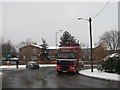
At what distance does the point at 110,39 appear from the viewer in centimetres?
8731

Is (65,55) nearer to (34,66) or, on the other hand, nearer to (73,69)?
(73,69)

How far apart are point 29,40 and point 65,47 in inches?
3651

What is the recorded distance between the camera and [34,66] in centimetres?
4050

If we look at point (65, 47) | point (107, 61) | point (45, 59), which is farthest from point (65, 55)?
point (45, 59)

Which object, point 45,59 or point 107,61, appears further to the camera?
point 45,59

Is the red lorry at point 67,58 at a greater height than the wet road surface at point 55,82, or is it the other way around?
the red lorry at point 67,58

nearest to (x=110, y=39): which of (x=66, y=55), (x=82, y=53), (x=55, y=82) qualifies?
(x=82, y=53)

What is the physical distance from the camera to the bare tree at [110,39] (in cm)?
8629

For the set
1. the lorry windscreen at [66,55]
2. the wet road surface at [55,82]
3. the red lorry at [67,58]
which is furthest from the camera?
the lorry windscreen at [66,55]

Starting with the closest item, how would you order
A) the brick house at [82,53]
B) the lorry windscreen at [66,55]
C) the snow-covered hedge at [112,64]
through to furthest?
1. the snow-covered hedge at [112,64]
2. the lorry windscreen at [66,55]
3. the brick house at [82,53]

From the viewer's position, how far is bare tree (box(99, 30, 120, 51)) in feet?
283

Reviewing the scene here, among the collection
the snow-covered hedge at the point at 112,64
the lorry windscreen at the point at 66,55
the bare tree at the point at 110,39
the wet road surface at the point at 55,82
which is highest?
the bare tree at the point at 110,39

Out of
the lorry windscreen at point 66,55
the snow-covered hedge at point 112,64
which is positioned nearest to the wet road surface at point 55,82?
the snow-covered hedge at point 112,64

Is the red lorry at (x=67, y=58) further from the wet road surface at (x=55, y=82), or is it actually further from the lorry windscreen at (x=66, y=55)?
the wet road surface at (x=55, y=82)
